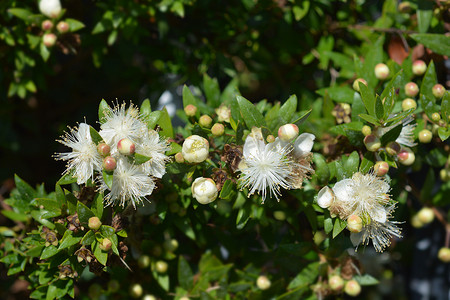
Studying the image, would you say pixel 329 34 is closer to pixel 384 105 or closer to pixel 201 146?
pixel 384 105

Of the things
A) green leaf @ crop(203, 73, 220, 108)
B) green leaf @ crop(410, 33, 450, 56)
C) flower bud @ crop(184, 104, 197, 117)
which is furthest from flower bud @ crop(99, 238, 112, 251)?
green leaf @ crop(410, 33, 450, 56)

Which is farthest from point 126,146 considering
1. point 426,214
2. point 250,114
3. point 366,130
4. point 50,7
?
point 426,214

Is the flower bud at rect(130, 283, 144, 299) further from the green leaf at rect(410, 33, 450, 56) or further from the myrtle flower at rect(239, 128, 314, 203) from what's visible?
the green leaf at rect(410, 33, 450, 56)

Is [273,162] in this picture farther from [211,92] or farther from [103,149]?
[211,92]

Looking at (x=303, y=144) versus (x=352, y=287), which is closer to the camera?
(x=303, y=144)

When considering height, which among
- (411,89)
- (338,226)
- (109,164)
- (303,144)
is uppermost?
(109,164)

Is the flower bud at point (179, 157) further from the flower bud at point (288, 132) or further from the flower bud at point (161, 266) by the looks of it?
the flower bud at point (161, 266)

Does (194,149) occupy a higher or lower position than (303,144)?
higher

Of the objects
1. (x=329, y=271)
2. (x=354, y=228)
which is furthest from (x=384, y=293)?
(x=354, y=228)
